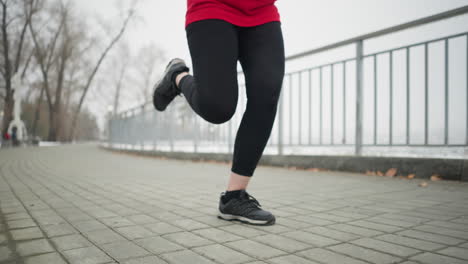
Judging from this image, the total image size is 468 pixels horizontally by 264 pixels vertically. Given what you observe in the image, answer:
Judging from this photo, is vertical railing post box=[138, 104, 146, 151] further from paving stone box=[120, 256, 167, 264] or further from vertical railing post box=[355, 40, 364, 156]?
paving stone box=[120, 256, 167, 264]

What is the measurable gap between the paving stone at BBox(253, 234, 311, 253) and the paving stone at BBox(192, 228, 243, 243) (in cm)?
12

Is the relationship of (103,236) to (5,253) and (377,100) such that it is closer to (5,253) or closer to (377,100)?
(5,253)

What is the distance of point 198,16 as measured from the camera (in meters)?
1.80

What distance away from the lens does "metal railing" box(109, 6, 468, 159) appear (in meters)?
3.62

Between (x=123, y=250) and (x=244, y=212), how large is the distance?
0.69m

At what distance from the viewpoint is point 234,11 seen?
71.5 inches

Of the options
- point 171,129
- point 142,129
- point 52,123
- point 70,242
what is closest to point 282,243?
point 70,242

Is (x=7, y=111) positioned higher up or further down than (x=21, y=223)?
higher up

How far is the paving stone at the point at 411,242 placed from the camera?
1489mm

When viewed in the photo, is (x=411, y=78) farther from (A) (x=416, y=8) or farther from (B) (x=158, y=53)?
(B) (x=158, y=53)

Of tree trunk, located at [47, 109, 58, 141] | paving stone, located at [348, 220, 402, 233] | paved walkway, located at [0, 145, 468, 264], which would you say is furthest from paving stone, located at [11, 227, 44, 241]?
tree trunk, located at [47, 109, 58, 141]

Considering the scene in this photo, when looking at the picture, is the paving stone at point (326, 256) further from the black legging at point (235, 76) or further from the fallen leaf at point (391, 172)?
the fallen leaf at point (391, 172)

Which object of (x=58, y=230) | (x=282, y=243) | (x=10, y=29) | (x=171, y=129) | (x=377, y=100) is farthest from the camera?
(x=10, y=29)

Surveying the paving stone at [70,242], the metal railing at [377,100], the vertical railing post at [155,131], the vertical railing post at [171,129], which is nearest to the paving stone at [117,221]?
the paving stone at [70,242]
